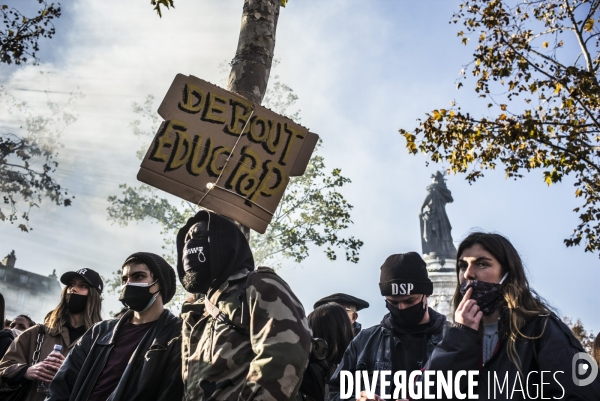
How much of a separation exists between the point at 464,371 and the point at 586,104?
7.40 metres

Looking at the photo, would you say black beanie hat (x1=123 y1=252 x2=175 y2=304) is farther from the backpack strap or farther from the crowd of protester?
the backpack strap

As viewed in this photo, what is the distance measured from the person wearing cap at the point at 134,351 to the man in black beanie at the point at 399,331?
3.34ft

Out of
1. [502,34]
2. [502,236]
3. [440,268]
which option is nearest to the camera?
[502,236]

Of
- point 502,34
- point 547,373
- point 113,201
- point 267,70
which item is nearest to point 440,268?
point 113,201

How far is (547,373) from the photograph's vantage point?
231cm

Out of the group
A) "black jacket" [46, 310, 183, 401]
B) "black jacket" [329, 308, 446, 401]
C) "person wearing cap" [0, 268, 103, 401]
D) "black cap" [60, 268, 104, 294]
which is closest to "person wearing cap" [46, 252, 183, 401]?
"black jacket" [46, 310, 183, 401]

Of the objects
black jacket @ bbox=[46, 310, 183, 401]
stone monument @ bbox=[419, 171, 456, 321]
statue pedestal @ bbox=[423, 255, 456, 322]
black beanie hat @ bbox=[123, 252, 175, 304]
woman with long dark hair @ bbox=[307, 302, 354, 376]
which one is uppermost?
stone monument @ bbox=[419, 171, 456, 321]

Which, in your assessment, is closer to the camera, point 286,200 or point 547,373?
point 547,373

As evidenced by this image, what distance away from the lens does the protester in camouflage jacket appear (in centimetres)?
238

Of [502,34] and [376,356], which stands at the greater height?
[502,34]

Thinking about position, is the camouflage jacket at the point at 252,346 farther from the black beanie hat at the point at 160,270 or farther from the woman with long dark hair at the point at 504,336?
the black beanie hat at the point at 160,270

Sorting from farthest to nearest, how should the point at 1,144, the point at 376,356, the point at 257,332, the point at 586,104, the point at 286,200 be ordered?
the point at 286,200
the point at 1,144
the point at 586,104
the point at 376,356
the point at 257,332

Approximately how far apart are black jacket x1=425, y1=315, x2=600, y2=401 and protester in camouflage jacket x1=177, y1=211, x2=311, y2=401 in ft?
2.19

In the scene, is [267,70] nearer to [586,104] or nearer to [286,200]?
[586,104]
